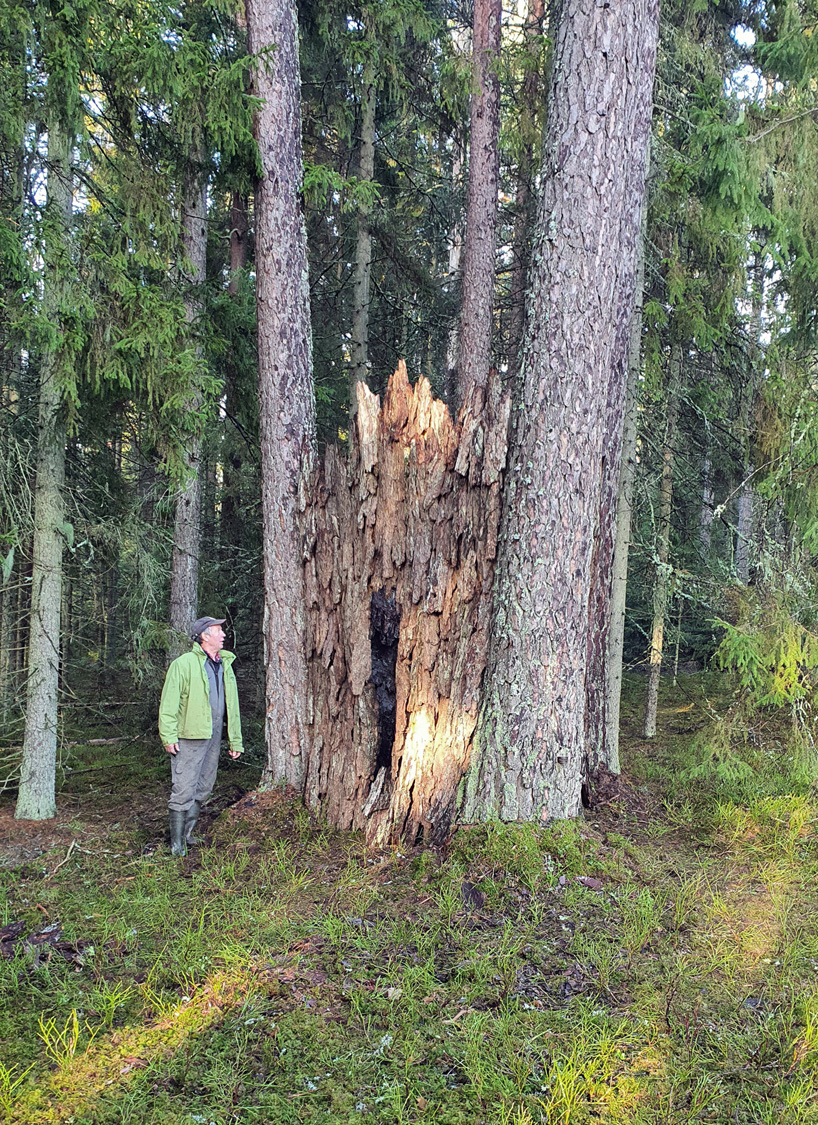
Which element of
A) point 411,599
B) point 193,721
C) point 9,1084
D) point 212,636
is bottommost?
point 9,1084

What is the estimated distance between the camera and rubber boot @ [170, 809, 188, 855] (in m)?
5.98

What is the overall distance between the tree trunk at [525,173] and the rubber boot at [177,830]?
558cm

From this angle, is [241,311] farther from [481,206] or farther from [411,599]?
[481,206]

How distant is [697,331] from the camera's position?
8.08 metres

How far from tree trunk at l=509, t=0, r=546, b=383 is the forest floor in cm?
523

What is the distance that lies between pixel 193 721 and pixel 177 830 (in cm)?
90

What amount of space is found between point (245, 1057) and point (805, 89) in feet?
31.5

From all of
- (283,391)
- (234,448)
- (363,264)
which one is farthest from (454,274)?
(283,391)

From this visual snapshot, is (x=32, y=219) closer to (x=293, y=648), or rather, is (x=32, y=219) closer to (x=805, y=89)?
(x=293, y=648)

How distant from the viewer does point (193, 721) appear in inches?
237

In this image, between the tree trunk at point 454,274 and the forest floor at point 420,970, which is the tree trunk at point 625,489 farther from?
the tree trunk at point 454,274

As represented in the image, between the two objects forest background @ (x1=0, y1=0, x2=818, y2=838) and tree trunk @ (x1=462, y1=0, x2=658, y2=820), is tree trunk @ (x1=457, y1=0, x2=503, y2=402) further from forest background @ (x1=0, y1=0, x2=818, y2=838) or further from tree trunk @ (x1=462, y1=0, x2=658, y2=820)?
tree trunk @ (x1=462, y1=0, x2=658, y2=820)

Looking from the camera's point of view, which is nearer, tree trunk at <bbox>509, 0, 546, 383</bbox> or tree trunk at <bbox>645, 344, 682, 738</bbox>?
tree trunk at <bbox>645, 344, 682, 738</bbox>

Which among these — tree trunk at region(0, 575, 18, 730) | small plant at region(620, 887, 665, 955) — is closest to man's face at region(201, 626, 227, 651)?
tree trunk at region(0, 575, 18, 730)
